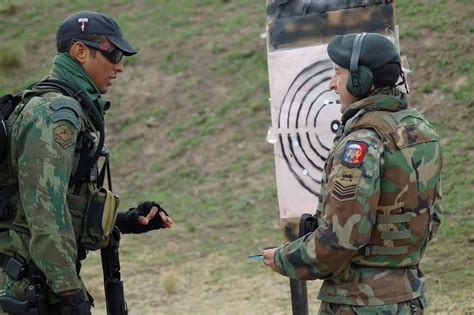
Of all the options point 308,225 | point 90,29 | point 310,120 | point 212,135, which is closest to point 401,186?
point 308,225

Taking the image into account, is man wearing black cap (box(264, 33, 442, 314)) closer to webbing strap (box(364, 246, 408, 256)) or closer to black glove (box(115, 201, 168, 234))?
webbing strap (box(364, 246, 408, 256))

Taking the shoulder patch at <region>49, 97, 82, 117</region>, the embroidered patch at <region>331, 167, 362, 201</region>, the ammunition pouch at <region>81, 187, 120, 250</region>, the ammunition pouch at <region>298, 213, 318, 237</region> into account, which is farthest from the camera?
the ammunition pouch at <region>81, 187, 120, 250</region>

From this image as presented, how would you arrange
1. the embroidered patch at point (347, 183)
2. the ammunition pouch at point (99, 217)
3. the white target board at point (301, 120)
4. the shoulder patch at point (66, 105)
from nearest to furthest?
the embroidered patch at point (347, 183)
the shoulder patch at point (66, 105)
the ammunition pouch at point (99, 217)
the white target board at point (301, 120)

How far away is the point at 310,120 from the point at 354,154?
6.55 ft

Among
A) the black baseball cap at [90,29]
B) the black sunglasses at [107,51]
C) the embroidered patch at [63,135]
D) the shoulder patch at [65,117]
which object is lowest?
the embroidered patch at [63,135]

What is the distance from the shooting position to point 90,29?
3.90m

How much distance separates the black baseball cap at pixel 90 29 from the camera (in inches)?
153

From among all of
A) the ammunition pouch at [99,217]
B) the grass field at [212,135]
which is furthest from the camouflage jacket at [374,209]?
the grass field at [212,135]

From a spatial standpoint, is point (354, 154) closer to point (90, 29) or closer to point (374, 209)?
point (374, 209)

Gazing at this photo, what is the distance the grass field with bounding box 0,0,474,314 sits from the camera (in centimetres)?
777

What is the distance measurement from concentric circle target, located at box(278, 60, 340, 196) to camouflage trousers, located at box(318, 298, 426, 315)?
1.83m

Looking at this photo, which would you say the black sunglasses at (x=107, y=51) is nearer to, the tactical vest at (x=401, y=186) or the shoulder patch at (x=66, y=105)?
the shoulder patch at (x=66, y=105)

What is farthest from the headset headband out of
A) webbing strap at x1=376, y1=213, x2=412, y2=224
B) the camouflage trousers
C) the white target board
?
the white target board

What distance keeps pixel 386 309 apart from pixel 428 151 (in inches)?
23.4
